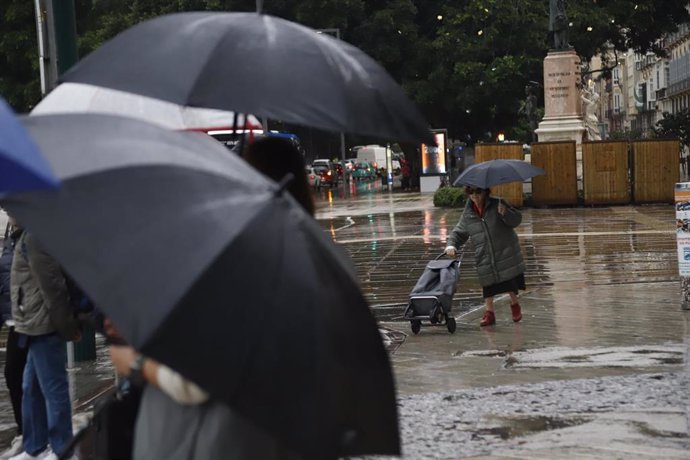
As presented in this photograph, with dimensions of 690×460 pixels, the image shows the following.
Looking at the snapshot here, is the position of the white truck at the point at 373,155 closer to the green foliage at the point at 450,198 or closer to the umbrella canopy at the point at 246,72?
the green foliage at the point at 450,198

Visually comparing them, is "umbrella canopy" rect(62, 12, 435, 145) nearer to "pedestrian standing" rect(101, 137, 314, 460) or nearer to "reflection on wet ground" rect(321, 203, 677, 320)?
"pedestrian standing" rect(101, 137, 314, 460)

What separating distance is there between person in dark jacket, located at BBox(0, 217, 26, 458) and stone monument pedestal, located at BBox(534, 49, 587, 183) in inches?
1182

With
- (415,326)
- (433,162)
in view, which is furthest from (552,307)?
(433,162)

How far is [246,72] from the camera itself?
3.96 m

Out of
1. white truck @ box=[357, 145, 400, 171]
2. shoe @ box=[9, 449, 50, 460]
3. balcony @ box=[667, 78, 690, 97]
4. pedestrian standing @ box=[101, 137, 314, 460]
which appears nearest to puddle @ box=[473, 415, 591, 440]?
shoe @ box=[9, 449, 50, 460]

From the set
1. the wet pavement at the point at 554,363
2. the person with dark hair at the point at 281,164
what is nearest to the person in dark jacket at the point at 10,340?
the wet pavement at the point at 554,363

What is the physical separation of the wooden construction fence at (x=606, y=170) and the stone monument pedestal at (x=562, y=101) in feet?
11.1

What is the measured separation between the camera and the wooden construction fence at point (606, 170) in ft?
108

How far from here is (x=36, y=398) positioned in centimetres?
712

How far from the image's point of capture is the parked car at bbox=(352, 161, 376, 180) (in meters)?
88.4

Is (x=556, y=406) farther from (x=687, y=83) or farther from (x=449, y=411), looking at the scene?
(x=687, y=83)

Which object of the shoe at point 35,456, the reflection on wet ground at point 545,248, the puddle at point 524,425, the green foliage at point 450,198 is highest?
the green foliage at point 450,198

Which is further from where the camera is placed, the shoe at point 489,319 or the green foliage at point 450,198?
the green foliage at point 450,198

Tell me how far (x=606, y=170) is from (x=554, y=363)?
2406 cm
